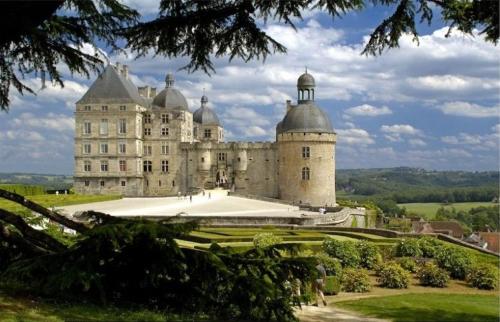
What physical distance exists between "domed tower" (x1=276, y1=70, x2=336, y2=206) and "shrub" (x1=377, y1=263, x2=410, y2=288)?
34.3 meters

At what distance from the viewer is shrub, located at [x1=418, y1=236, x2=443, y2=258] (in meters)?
17.1

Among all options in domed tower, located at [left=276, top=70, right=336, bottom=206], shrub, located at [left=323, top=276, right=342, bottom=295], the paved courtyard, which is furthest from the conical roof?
shrub, located at [left=323, top=276, right=342, bottom=295]

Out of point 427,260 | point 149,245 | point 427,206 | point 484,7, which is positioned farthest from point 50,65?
point 427,206

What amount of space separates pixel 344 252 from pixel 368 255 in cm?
104

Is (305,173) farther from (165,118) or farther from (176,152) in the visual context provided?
(165,118)

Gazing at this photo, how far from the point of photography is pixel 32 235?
21.2 feet

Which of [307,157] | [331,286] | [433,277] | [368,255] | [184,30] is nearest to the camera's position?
[184,30]

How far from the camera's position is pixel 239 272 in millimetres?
5770

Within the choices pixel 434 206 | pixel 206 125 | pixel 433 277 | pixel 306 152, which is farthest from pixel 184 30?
pixel 434 206

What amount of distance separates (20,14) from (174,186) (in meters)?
47.8

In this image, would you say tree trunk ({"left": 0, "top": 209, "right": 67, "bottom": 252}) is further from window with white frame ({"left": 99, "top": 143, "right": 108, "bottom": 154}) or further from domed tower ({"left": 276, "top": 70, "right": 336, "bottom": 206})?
window with white frame ({"left": 99, "top": 143, "right": 108, "bottom": 154})

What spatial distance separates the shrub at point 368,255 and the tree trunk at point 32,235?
1117 centimetres

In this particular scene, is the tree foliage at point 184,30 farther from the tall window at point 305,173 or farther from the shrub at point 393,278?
the tall window at point 305,173

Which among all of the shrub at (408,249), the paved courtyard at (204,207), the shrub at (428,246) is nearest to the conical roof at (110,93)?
the paved courtyard at (204,207)
